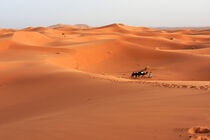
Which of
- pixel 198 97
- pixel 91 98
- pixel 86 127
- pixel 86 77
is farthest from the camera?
pixel 86 77

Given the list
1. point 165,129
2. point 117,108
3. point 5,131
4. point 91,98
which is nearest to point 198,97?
point 117,108

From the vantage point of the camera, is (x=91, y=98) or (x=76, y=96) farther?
(x=76, y=96)

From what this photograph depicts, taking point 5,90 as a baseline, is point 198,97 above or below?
above

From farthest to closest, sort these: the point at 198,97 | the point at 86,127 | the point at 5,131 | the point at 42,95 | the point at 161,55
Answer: the point at 161,55
the point at 42,95
the point at 198,97
the point at 5,131
the point at 86,127

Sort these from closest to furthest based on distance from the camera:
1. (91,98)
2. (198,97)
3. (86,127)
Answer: (86,127), (198,97), (91,98)

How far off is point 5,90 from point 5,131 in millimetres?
5087

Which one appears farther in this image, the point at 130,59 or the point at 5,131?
the point at 130,59

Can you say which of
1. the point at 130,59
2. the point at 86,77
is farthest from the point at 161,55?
the point at 86,77

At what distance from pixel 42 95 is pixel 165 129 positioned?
5130mm

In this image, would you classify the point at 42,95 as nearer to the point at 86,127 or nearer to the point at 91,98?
the point at 91,98

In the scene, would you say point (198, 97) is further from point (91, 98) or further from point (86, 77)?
point (86, 77)

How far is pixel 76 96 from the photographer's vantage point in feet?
22.7

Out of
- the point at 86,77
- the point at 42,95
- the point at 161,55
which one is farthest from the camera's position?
the point at 161,55

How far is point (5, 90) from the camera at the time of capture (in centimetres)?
865
